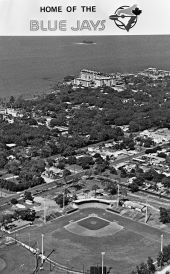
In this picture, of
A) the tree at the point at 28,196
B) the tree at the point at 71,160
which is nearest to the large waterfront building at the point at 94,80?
the tree at the point at 71,160

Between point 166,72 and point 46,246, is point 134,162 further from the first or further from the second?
point 166,72

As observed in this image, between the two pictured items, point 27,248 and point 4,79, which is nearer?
point 27,248

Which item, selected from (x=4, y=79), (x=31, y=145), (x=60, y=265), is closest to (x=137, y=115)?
(x=31, y=145)

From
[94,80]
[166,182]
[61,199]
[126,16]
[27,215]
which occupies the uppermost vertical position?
[126,16]

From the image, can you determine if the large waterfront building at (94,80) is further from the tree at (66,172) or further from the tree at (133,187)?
the tree at (133,187)

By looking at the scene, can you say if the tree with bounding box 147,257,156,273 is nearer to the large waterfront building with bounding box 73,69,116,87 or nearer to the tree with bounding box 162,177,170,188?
the tree with bounding box 162,177,170,188

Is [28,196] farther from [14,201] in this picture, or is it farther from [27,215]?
[27,215]

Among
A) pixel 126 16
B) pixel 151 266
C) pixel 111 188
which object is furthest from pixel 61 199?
pixel 126 16
